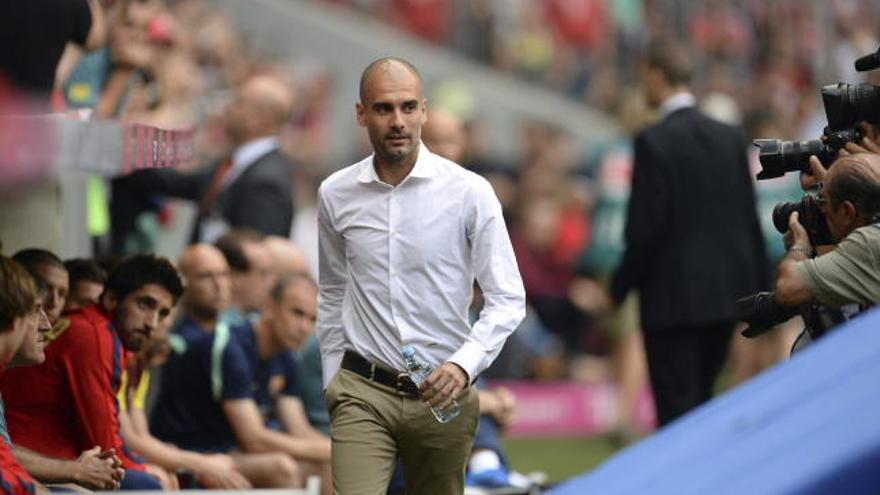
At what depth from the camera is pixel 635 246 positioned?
10977mm

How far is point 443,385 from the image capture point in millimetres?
6727

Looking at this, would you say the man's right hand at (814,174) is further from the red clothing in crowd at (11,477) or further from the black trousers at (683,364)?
the black trousers at (683,364)

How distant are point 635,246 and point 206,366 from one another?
2464mm

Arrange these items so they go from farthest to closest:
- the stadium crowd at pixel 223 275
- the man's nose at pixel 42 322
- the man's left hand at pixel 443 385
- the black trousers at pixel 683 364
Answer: the black trousers at pixel 683 364 → the stadium crowd at pixel 223 275 → the man's nose at pixel 42 322 → the man's left hand at pixel 443 385

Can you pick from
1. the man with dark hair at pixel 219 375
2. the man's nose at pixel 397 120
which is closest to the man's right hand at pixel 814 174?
the man's nose at pixel 397 120

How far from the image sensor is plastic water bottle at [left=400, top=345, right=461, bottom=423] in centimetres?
703

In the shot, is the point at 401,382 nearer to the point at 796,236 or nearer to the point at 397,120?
the point at 397,120

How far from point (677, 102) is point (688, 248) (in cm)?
79

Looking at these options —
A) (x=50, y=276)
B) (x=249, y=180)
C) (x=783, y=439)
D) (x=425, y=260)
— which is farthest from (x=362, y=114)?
(x=249, y=180)

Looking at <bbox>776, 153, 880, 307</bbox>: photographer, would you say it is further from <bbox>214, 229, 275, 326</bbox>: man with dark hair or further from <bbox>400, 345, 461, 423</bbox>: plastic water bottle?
<bbox>214, 229, 275, 326</bbox>: man with dark hair

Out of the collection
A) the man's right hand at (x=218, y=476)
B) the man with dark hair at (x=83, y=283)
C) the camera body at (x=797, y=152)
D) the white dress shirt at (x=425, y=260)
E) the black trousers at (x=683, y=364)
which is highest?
the camera body at (x=797, y=152)

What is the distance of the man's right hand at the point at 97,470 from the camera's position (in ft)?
23.4

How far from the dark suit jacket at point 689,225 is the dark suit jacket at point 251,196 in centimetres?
196

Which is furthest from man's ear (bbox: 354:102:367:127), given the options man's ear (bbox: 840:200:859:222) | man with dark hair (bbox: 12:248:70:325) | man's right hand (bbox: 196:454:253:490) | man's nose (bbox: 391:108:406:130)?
man's right hand (bbox: 196:454:253:490)
